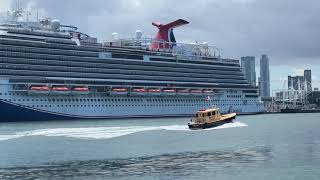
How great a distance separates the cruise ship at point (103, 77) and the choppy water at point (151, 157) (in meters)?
45.3

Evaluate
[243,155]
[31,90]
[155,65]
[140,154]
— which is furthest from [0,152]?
[155,65]

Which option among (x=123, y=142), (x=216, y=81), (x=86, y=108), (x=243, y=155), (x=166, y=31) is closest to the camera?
(x=243, y=155)

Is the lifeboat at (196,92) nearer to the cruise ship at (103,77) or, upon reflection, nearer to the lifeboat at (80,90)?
the cruise ship at (103,77)

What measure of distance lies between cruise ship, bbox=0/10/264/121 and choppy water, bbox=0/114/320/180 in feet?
149

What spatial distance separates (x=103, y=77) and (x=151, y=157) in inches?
3308

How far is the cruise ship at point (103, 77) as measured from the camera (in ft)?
377

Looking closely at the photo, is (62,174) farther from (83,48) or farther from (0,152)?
(83,48)

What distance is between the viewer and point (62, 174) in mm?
38250

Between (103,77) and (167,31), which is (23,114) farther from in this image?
(167,31)

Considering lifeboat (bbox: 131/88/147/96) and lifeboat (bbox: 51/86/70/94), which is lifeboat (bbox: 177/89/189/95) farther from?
lifeboat (bbox: 51/86/70/94)

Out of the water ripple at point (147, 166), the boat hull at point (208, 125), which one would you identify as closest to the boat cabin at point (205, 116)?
the boat hull at point (208, 125)

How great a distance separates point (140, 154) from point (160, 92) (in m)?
88.6

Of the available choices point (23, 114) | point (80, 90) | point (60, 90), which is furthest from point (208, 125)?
point (80, 90)

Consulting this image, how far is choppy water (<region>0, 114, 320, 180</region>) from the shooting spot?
127 ft
